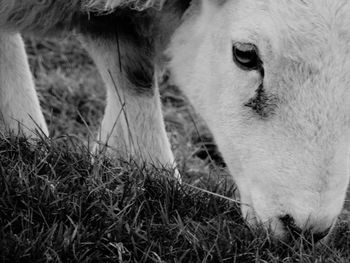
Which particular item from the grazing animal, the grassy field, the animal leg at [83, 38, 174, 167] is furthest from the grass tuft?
the animal leg at [83, 38, 174, 167]

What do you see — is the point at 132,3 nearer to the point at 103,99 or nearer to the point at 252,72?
the point at 252,72

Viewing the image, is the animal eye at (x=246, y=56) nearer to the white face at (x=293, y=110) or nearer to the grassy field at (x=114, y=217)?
the white face at (x=293, y=110)

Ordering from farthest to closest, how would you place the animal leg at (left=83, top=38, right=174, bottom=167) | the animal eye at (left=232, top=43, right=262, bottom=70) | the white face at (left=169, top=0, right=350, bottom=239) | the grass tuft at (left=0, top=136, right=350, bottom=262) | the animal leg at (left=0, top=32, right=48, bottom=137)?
the animal leg at (left=0, top=32, right=48, bottom=137)
the animal leg at (left=83, top=38, right=174, bottom=167)
the animal eye at (left=232, top=43, right=262, bottom=70)
the white face at (left=169, top=0, right=350, bottom=239)
the grass tuft at (left=0, top=136, right=350, bottom=262)

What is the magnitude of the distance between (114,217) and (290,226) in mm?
715

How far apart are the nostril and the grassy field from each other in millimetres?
39

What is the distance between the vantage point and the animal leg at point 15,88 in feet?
14.2

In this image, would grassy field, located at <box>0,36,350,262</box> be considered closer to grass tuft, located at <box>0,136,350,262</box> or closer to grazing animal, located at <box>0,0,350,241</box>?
grass tuft, located at <box>0,136,350,262</box>

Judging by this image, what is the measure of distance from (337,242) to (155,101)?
4.51 feet

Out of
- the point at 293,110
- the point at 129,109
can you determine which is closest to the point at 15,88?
the point at 129,109

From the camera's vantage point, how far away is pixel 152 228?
10.00 feet

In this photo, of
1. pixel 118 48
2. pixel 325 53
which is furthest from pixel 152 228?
pixel 118 48

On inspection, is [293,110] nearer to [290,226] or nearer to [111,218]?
[290,226]

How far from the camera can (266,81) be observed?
3051 mm

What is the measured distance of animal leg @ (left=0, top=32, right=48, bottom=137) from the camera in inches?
171
